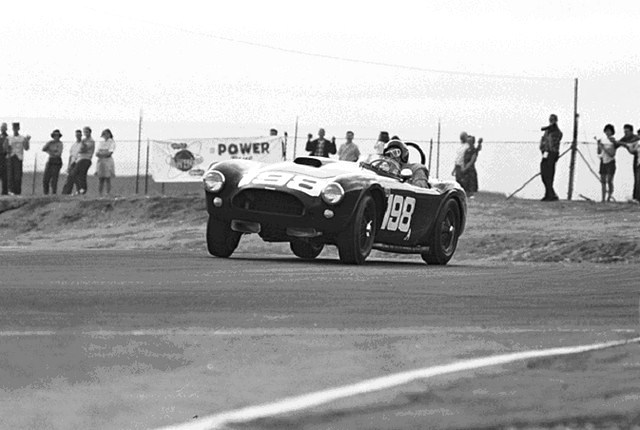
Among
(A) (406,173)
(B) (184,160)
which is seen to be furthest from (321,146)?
(A) (406,173)

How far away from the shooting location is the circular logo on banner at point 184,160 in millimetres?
29844

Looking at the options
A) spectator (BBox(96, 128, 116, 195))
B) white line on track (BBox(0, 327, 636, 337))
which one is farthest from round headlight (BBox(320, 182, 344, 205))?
spectator (BBox(96, 128, 116, 195))

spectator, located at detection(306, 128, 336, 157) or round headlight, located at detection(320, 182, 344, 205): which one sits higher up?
spectator, located at detection(306, 128, 336, 157)

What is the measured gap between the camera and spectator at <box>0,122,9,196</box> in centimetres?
2909

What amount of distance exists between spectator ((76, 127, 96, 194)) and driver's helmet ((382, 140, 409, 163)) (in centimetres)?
1302

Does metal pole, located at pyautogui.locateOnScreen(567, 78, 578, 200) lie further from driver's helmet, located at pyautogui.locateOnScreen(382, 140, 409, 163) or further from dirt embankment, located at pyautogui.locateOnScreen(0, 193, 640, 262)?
driver's helmet, located at pyautogui.locateOnScreen(382, 140, 409, 163)

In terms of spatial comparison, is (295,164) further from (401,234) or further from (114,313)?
(114,313)

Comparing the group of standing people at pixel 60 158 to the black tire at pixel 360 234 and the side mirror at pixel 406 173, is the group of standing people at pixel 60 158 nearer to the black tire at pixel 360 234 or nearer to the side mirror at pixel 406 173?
the side mirror at pixel 406 173

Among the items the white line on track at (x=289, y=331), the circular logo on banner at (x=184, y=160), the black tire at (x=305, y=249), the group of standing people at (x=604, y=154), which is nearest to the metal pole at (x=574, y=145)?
the group of standing people at (x=604, y=154)

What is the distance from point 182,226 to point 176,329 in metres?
18.8

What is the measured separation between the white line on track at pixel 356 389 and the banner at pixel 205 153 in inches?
867

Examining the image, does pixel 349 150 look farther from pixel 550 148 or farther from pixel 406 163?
pixel 406 163

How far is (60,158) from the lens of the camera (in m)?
29.5

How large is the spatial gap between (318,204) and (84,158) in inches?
584
